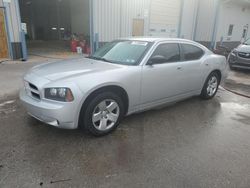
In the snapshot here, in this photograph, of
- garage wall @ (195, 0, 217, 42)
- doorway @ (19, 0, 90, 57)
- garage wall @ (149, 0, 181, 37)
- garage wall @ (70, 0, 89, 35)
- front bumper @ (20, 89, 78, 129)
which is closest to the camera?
front bumper @ (20, 89, 78, 129)

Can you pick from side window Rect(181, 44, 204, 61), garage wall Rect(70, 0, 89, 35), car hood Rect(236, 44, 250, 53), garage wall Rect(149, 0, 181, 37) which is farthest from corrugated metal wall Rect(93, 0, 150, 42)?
side window Rect(181, 44, 204, 61)

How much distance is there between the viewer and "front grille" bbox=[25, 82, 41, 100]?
3.25m

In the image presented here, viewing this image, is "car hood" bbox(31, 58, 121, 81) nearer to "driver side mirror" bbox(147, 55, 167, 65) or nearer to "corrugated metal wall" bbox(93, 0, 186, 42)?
"driver side mirror" bbox(147, 55, 167, 65)

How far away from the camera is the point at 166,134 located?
3.70 metres

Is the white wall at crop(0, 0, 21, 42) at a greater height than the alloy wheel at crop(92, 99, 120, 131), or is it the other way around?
the white wall at crop(0, 0, 21, 42)

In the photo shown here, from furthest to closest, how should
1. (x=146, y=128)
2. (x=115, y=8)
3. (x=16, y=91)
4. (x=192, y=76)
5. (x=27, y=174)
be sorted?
(x=115, y=8) < (x=16, y=91) < (x=192, y=76) < (x=146, y=128) < (x=27, y=174)

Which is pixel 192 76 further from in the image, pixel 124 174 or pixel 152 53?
pixel 124 174

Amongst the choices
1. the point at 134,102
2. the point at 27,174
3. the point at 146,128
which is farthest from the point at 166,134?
the point at 27,174

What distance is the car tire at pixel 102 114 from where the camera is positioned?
3258 mm

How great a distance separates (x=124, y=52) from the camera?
4180mm

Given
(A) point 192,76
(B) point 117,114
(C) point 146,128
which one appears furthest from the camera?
(A) point 192,76

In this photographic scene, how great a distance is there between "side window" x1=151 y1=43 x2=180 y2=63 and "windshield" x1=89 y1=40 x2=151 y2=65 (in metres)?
0.23

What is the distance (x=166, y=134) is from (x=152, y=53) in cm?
144

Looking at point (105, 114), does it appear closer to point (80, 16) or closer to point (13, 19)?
point (13, 19)
